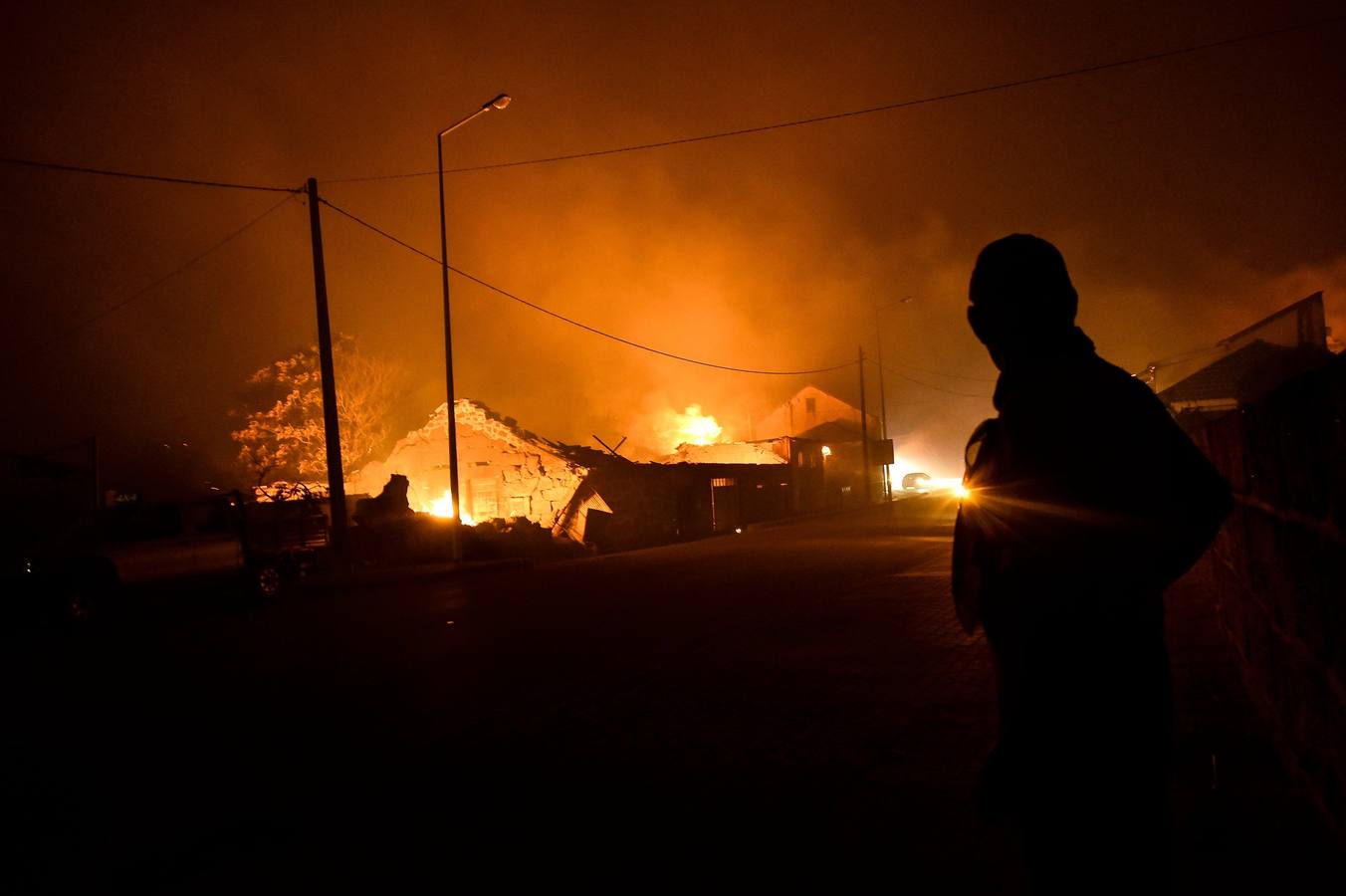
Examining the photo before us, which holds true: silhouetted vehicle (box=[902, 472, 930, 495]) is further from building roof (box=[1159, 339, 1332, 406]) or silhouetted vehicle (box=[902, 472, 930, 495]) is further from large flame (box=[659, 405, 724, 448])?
building roof (box=[1159, 339, 1332, 406])

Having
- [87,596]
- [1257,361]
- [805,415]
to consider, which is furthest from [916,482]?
[87,596]

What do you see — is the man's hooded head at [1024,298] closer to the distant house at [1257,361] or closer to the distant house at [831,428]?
the distant house at [1257,361]

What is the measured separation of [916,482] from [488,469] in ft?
161

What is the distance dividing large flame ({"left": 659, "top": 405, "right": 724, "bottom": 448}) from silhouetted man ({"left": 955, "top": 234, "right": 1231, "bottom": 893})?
68.5 metres

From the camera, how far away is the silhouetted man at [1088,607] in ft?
5.57

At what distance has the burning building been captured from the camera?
3088 centimetres

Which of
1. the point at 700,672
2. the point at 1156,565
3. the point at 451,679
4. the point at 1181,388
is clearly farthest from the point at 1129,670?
the point at 1181,388

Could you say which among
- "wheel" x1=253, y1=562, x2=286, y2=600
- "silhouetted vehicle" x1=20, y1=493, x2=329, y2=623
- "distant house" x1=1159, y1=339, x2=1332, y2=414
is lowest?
"wheel" x1=253, y1=562, x2=286, y2=600

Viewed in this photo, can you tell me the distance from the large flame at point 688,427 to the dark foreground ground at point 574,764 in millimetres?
60493

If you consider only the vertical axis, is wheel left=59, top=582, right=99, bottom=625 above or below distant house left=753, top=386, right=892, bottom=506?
below

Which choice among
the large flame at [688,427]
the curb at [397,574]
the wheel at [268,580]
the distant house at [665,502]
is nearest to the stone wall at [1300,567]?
the wheel at [268,580]

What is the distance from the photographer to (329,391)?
1792 centimetres

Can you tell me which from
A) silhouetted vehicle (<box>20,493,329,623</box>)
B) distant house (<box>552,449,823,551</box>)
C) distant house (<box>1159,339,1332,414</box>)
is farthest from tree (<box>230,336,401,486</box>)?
distant house (<box>1159,339,1332,414</box>)

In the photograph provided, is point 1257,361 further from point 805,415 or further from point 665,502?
point 805,415
